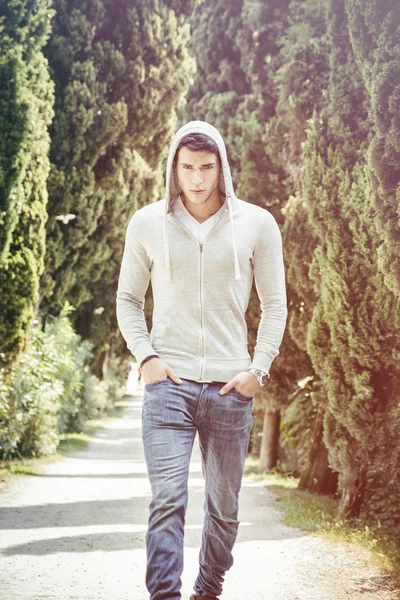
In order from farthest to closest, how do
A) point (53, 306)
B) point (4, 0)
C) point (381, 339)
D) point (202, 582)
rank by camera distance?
1. point (53, 306)
2. point (4, 0)
3. point (381, 339)
4. point (202, 582)

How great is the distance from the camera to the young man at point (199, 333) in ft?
11.5

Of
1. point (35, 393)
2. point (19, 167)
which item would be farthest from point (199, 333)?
point (35, 393)

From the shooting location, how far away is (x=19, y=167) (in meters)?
9.64

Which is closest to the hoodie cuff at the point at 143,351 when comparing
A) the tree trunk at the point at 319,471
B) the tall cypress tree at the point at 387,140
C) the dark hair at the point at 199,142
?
the dark hair at the point at 199,142

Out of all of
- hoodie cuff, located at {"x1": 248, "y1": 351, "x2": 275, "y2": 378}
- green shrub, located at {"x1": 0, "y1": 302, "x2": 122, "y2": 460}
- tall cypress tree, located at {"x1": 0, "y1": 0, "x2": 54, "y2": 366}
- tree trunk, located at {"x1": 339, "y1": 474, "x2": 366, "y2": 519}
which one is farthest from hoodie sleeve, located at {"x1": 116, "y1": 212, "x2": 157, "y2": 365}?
green shrub, located at {"x1": 0, "y1": 302, "x2": 122, "y2": 460}

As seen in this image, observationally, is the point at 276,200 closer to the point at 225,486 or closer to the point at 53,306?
the point at 53,306

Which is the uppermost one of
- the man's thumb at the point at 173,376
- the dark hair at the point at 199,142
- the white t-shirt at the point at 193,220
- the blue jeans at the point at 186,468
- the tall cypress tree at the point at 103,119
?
the tall cypress tree at the point at 103,119

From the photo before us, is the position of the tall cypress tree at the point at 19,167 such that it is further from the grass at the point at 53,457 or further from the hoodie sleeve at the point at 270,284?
the hoodie sleeve at the point at 270,284

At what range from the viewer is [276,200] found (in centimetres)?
1475

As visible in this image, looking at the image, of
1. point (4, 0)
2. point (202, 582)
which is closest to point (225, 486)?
point (202, 582)

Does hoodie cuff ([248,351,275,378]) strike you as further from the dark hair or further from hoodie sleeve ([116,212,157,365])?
the dark hair

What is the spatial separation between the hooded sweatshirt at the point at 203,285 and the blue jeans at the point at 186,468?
115mm

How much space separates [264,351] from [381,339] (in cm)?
447

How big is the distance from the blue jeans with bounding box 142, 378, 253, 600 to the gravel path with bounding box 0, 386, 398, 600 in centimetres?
128
